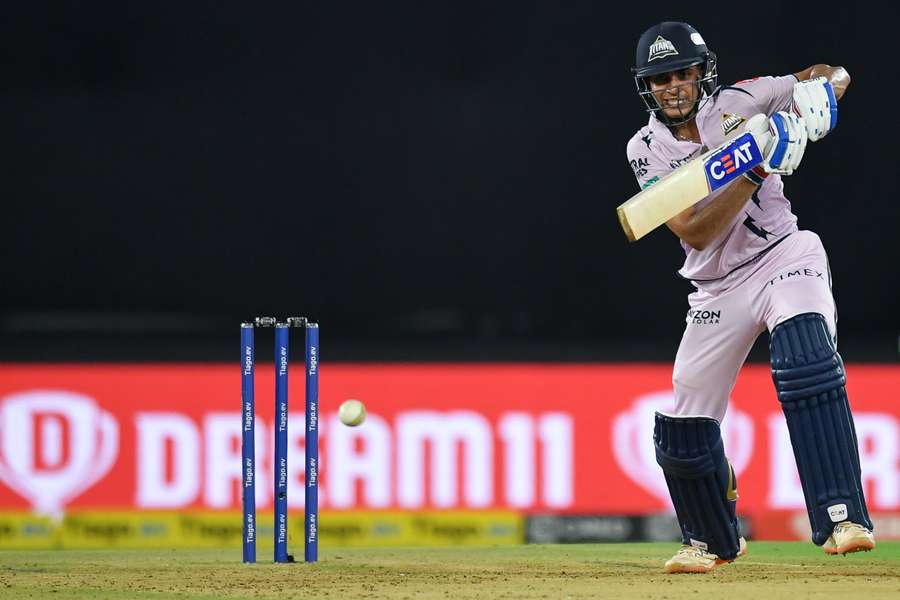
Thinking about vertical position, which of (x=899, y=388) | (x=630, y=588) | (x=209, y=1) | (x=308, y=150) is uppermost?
(x=209, y=1)

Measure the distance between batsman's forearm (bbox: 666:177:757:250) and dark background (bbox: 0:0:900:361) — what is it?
8.73ft

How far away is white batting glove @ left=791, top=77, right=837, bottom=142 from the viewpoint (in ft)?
12.7

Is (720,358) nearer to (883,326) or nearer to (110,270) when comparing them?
(883,326)

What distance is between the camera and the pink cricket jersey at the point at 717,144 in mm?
4020

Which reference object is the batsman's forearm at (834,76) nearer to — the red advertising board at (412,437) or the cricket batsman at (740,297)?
the cricket batsman at (740,297)

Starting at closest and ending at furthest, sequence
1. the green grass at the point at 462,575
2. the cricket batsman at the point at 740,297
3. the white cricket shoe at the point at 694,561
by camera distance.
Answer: the cricket batsman at the point at 740,297
the green grass at the point at 462,575
the white cricket shoe at the point at 694,561

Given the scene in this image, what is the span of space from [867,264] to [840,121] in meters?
0.64

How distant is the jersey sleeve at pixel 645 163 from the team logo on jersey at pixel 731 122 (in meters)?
0.17

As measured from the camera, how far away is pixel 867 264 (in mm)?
6758

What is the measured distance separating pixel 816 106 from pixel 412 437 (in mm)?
2588

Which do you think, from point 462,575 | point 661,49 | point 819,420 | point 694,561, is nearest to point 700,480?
point 694,561

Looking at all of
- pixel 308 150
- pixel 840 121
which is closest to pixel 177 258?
pixel 308 150

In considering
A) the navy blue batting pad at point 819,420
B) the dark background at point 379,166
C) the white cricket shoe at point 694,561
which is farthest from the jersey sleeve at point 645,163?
the dark background at point 379,166

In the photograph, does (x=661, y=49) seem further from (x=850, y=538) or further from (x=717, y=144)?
(x=850, y=538)
